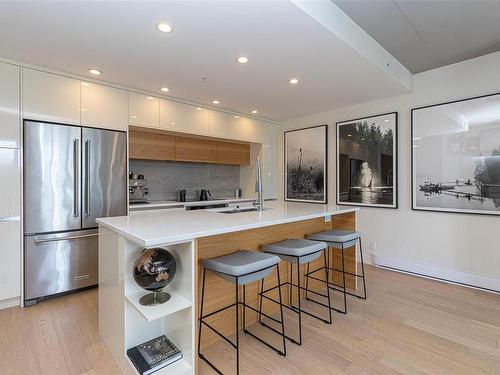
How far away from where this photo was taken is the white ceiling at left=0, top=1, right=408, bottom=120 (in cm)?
184

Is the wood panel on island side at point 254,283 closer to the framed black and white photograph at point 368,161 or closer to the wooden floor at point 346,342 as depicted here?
the wooden floor at point 346,342

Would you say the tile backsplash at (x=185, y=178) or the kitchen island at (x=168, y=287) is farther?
the tile backsplash at (x=185, y=178)

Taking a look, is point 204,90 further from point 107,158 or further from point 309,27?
point 309,27

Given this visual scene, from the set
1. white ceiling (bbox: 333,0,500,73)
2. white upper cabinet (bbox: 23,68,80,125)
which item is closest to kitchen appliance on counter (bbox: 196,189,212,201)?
white upper cabinet (bbox: 23,68,80,125)

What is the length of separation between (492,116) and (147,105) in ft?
13.0

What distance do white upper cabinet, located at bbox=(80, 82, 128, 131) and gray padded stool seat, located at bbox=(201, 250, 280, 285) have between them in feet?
7.21

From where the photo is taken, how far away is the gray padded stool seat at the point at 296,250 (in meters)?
2.08

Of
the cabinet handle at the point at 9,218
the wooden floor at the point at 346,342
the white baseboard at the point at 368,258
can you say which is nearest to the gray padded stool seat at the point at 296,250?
the wooden floor at the point at 346,342

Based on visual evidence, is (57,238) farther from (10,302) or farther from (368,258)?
(368,258)

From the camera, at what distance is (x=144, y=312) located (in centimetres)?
149

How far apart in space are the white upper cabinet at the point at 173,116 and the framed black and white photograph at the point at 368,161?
2.38 meters

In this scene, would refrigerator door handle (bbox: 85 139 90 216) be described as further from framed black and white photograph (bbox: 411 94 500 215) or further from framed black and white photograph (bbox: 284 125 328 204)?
framed black and white photograph (bbox: 411 94 500 215)

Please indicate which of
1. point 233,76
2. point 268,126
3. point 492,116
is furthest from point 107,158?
point 492,116

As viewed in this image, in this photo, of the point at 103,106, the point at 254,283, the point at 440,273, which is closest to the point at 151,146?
the point at 103,106
